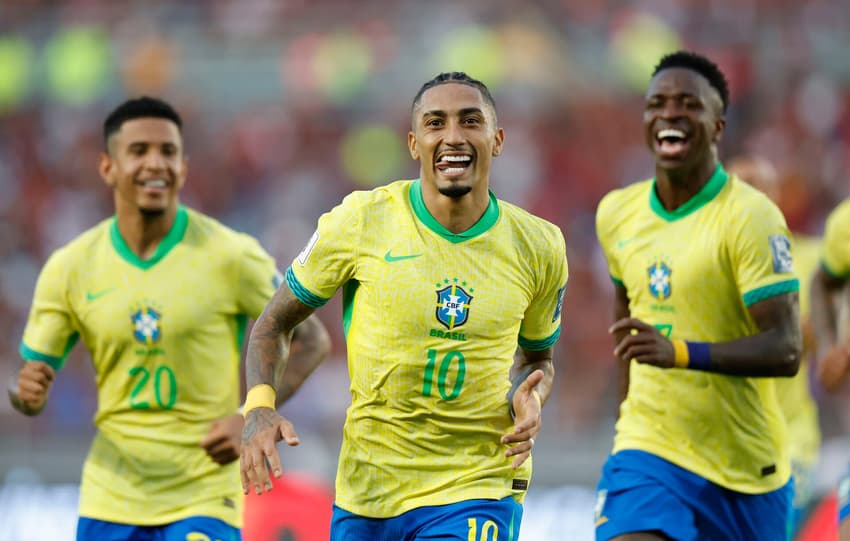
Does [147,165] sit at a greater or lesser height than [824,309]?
greater

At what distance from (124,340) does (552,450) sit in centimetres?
587

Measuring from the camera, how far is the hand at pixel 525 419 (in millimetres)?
5457

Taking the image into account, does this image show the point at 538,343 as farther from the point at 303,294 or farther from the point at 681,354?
the point at 303,294

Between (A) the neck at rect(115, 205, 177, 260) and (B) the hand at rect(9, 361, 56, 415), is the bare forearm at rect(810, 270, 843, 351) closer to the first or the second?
(A) the neck at rect(115, 205, 177, 260)

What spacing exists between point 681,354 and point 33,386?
3095 millimetres

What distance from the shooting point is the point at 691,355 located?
21.0 feet

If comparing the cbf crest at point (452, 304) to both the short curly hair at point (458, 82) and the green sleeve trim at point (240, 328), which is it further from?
the green sleeve trim at point (240, 328)

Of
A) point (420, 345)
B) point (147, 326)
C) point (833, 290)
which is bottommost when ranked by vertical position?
point (420, 345)

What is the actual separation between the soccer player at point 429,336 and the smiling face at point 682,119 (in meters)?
1.47

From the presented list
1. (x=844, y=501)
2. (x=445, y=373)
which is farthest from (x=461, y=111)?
(x=844, y=501)

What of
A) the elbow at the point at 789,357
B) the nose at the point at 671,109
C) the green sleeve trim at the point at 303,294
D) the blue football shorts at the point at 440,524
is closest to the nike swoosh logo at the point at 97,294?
the green sleeve trim at the point at 303,294

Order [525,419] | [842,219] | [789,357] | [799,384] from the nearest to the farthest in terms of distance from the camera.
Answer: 1. [525,419]
2. [789,357]
3. [842,219]
4. [799,384]

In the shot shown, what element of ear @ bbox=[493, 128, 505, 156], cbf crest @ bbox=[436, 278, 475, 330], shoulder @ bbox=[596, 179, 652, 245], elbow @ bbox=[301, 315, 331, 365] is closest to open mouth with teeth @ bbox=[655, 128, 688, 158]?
shoulder @ bbox=[596, 179, 652, 245]

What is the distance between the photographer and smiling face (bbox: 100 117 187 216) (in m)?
7.39
